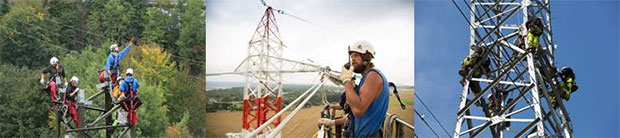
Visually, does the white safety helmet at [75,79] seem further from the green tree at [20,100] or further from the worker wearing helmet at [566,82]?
the worker wearing helmet at [566,82]

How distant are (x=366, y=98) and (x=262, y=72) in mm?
5188

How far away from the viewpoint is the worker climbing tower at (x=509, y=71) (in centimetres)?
701

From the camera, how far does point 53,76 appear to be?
25.0 feet

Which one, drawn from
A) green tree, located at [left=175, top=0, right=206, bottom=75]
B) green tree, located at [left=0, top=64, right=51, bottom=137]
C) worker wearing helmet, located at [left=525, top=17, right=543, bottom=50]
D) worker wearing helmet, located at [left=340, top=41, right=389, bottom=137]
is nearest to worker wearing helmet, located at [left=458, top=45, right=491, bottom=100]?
worker wearing helmet, located at [left=525, top=17, right=543, bottom=50]

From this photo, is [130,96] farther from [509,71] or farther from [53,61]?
[509,71]

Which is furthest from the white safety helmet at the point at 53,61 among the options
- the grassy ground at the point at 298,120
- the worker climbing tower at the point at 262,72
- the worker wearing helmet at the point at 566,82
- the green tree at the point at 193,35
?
the worker wearing helmet at the point at 566,82

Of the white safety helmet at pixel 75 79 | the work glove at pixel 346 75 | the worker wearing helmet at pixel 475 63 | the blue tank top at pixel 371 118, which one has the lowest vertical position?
the blue tank top at pixel 371 118

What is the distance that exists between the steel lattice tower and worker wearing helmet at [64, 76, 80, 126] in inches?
67.4

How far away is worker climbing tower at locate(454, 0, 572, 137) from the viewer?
7.01 meters

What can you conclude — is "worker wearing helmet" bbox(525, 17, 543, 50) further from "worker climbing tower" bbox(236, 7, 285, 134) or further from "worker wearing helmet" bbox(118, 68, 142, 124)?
"worker wearing helmet" bbox(118, 68, 142, 124)

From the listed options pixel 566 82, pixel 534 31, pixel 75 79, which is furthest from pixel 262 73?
pixel 566 82

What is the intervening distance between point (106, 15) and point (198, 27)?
0.94m

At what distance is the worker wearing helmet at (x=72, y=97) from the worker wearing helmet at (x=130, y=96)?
0.46m

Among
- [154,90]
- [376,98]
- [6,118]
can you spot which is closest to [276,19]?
[154,90]
